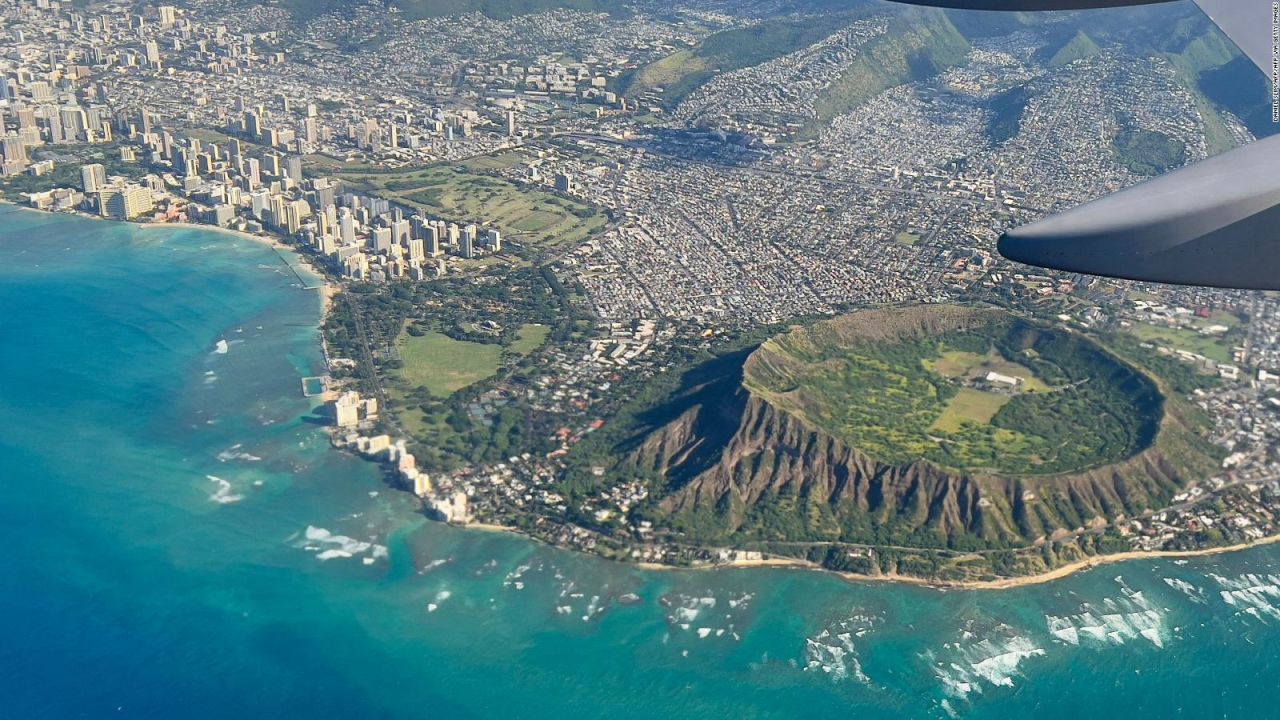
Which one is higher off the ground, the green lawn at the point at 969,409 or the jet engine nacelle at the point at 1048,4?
the jet engine nacelle at the point at 1048,4

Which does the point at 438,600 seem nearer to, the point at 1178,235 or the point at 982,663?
the point at 982,663

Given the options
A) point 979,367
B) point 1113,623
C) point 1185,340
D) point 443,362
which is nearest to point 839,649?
point 1113,623

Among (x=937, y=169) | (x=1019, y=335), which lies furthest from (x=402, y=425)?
(x=937, y=169)

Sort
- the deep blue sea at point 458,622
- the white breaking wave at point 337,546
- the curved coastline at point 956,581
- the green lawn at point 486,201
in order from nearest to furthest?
1. the deep blue sea at point 458,622
2. the curved coastline at point 956,581
3. the white breaking wave at point 337,546
4. the green lawn at point 486,201

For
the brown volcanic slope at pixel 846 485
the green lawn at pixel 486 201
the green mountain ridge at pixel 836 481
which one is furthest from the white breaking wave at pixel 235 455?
the green lawn at pixel 486 201

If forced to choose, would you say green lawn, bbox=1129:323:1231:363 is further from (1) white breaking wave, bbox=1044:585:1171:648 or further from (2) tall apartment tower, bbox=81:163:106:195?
(2) tall apartment tower, bbox=81:163:106:195

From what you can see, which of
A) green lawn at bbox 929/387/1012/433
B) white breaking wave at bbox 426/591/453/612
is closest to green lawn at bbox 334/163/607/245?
green lawn at bbox 929/387/1012/433

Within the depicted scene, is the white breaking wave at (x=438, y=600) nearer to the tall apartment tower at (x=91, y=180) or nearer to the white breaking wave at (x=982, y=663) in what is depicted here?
the white breaking wave at (x=982, y=663)
